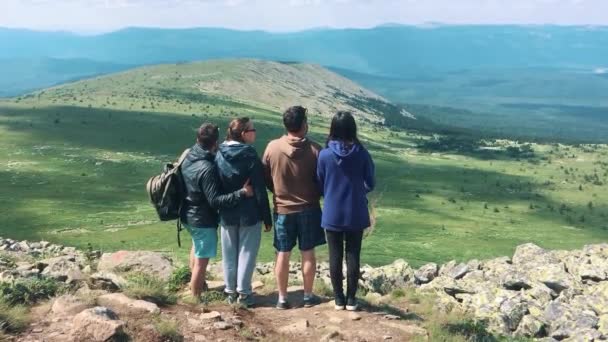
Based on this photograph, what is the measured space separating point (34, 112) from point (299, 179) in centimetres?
10450

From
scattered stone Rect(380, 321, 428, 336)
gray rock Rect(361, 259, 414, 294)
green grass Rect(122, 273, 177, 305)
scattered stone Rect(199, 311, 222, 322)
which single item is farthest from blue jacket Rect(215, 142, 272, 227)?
gray rock Rect(361, 259, 414, 294)

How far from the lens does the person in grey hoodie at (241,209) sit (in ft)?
37.5

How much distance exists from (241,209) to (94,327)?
3545 mm

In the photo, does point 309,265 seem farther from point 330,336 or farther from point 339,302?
point 330,336

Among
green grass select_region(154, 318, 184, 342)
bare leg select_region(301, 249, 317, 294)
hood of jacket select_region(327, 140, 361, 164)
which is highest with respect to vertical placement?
hood of jacket select_region(327, 140, 361, 164)

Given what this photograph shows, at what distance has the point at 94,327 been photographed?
30.5ft

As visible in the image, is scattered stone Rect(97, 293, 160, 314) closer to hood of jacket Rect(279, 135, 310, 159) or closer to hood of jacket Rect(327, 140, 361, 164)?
hood of jacket Rect(279, 135, 310, 159)

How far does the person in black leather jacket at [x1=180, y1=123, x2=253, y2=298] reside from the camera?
37.4 ft

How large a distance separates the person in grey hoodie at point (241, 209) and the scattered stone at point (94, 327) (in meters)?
3.01

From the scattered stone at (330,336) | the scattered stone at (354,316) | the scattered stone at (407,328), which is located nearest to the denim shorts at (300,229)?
the scattered stone at (354,316)

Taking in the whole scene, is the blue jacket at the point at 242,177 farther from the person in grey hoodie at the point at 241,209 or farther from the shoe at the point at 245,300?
the shoe at the point at 245,300

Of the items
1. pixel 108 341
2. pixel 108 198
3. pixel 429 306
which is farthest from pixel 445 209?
pixel 108 341

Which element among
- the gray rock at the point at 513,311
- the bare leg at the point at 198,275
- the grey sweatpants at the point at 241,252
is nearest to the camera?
the grey sweatpants at the point at 241,252

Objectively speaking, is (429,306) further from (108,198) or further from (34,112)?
(34,112)
